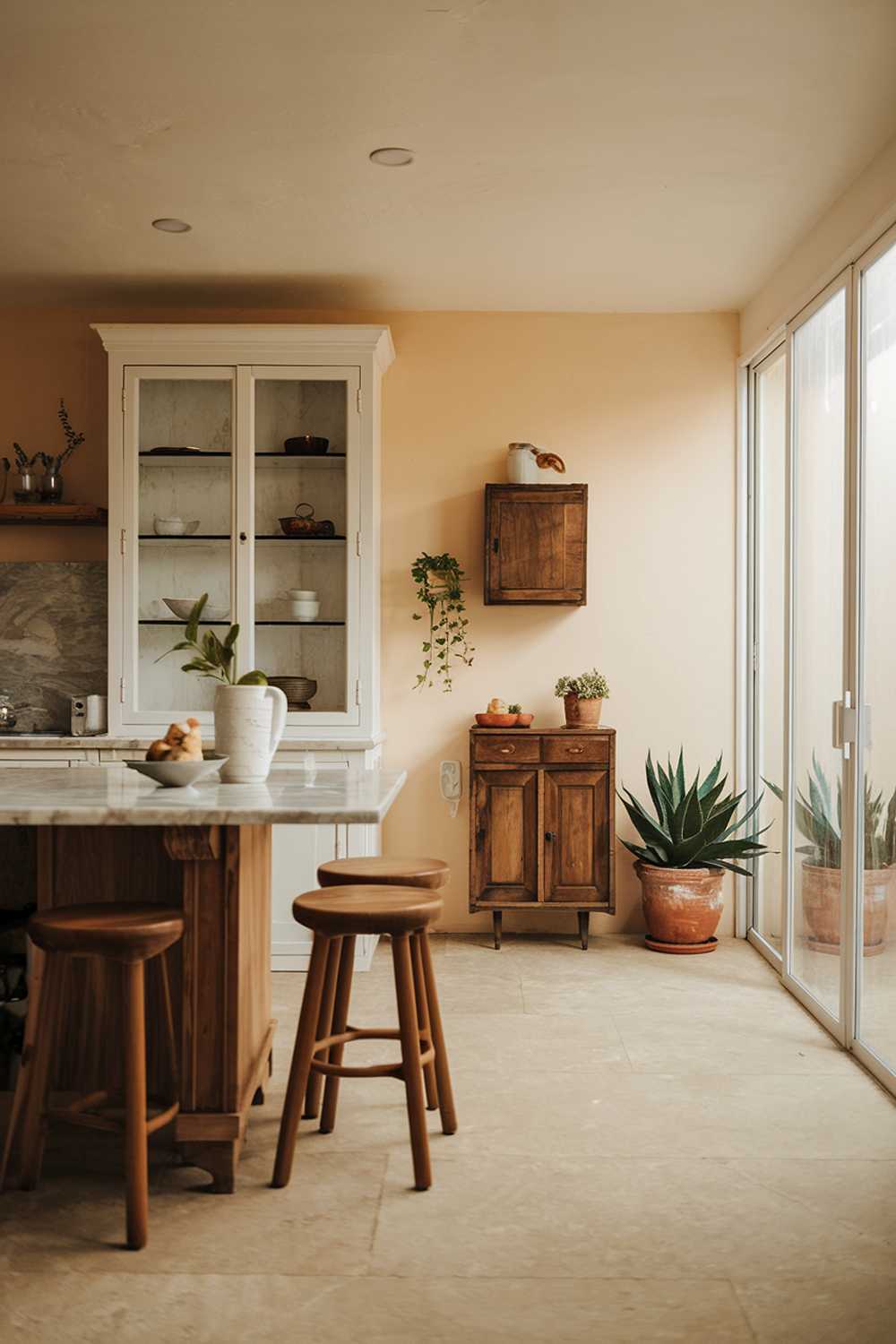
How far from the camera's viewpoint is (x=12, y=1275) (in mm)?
2264

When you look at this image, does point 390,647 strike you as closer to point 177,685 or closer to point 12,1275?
point 177,685

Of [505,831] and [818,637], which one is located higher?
[818,637]

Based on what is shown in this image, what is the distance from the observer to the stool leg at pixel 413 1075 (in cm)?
258

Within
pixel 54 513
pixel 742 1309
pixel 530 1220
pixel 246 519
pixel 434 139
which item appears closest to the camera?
pixel 742 1309

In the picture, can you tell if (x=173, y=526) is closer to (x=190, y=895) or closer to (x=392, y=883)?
(x=392, y=883)

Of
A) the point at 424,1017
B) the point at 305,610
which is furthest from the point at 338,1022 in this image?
the point at 305,610

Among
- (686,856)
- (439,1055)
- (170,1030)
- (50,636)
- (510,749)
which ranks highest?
(50,636)

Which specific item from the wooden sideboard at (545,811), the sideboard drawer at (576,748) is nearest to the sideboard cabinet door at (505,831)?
the wooden sideboard at (545,811)

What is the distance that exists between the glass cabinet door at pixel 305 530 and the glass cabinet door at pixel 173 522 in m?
0.13

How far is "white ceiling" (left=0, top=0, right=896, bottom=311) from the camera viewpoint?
2.87 meters

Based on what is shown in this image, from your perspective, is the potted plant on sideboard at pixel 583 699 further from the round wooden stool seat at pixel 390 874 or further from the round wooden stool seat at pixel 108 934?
the round wooden stool seat at pixel 108 934

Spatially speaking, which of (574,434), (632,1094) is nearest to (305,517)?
(574,434)

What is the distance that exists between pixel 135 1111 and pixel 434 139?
2785 mm

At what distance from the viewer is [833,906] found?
384 centimetres
